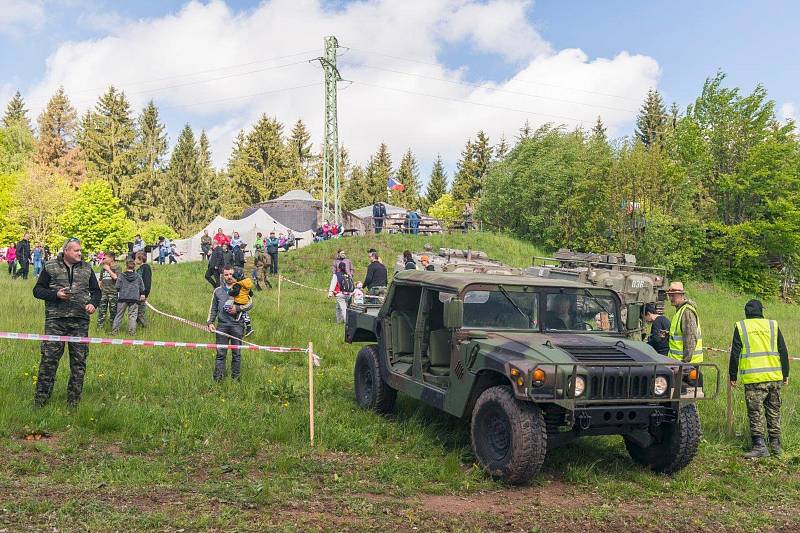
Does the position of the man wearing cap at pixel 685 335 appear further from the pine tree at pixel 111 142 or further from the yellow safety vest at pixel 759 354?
the pine tree at pixel 111 142

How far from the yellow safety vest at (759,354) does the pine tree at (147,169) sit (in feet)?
184

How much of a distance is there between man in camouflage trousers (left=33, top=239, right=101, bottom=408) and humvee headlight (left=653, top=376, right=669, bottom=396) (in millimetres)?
5974

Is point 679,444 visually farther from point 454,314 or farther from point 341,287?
point 341,287

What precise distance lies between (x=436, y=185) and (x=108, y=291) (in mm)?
68316

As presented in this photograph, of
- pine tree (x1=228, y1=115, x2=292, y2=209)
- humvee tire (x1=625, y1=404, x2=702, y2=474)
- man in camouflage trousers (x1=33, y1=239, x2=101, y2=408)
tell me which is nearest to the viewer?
humvee tire (x1=625, y1=404, x2=702, y2=474)

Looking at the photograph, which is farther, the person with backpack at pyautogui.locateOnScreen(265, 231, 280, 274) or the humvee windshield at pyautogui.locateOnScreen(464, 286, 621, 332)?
the person with backpack at pyautogui.locateOnScreen(265, 231, 280, 274)

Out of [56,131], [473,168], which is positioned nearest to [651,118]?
[473,168]

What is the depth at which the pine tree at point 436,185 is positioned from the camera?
80.7 meters

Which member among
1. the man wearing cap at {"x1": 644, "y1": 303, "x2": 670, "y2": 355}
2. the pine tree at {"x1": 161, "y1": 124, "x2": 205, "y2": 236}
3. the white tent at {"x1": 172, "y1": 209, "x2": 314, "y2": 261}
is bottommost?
the man wearing cap at {"x1": 644, "y1": 303, "x2": 670, "y2": 355}

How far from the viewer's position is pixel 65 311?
26.7 ft

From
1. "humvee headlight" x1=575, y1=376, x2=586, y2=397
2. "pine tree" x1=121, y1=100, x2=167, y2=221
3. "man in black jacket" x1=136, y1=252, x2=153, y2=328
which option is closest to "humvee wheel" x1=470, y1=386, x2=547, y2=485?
"humvee headlight" x1=575, y1=376, x2=586, y2=397

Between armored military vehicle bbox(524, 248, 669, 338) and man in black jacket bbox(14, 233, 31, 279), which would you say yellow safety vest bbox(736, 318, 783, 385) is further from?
man in black jacket bbox(14, 233, 31, 279)

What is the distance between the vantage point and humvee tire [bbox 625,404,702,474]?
6.70 m

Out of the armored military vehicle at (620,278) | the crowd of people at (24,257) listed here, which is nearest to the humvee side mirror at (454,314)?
the armored military vehicle at (620,278)
